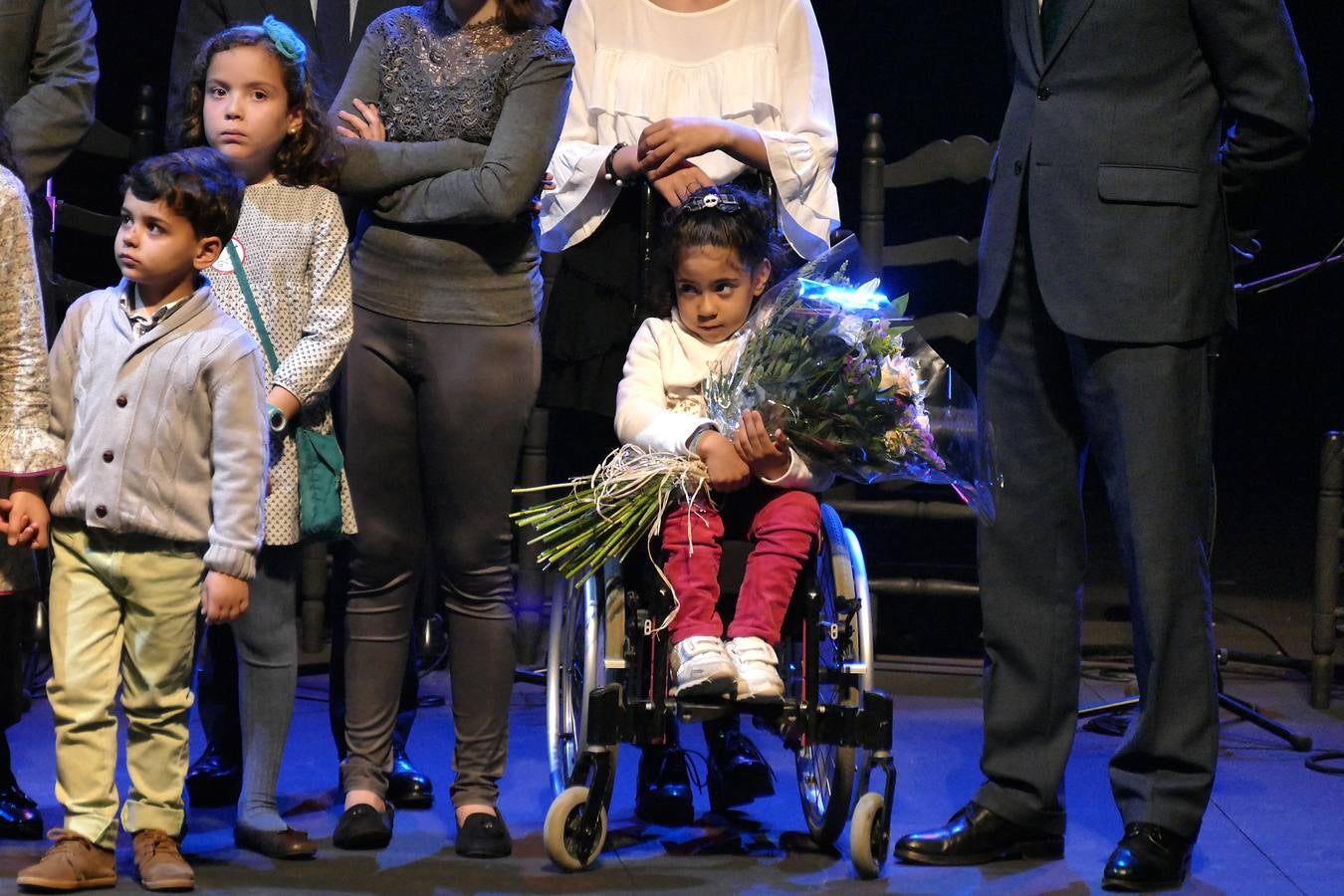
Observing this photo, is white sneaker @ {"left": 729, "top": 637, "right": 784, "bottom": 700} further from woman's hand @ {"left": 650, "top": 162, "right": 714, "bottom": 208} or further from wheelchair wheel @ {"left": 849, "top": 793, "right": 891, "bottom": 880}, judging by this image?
woman's hand @ {"left": 650, "top": 162, "right": 714, "bottom": 208}

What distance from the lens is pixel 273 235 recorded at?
110 inches

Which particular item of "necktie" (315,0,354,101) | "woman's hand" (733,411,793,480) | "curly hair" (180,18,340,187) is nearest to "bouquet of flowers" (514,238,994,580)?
"woman's hand" (733,411,793,480)

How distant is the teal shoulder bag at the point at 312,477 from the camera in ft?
9.09

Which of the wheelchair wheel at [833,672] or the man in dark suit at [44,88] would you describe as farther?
the man in dark suit at [44,88]

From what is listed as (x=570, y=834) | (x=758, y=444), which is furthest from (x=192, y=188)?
(x=570, y=834)

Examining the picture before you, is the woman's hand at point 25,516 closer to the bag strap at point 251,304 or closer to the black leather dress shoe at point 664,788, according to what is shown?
the bag strap at point 251,304

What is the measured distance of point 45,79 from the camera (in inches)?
127

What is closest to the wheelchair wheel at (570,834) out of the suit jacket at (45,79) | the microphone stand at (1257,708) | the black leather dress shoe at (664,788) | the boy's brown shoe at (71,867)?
the black leather dress shoe at (664,788)

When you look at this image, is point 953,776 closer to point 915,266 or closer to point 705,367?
point 705,367

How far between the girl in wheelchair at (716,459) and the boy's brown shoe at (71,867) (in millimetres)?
906

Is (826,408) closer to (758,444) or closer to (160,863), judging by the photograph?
(758,444)

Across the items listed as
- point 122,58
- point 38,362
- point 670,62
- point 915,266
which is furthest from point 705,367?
point 122,58

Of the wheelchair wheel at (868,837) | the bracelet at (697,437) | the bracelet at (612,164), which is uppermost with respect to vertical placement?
the bracelet at (612,164)

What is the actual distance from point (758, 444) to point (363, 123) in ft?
2.91
